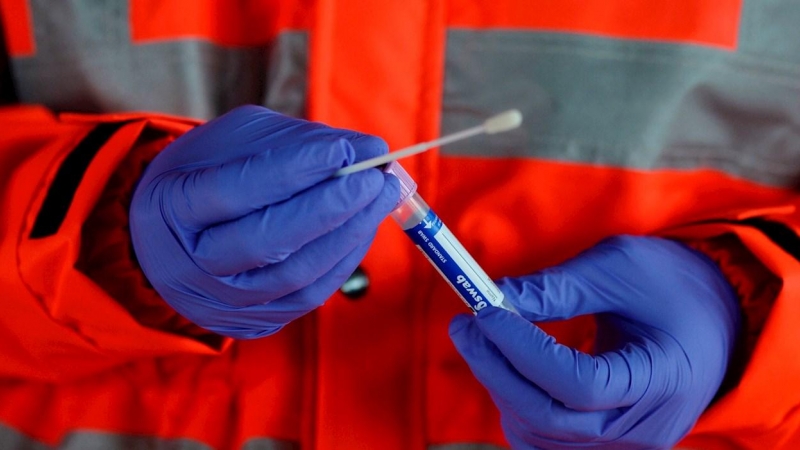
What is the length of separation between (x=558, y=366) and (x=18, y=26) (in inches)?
25.5

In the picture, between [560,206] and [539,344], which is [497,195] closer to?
[560,206]

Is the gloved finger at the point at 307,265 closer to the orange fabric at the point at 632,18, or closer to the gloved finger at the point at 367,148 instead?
the gloved finger at the point at 367,148

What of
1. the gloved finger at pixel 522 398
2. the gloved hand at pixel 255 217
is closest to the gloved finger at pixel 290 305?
the gloved hand at pixel 255 217

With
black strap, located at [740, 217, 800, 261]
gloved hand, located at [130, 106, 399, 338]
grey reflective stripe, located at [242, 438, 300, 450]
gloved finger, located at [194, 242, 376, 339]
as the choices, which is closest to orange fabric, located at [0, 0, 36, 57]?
gloved hand, located at [130, 106, 399, 338]

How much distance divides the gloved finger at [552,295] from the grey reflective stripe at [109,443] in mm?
287

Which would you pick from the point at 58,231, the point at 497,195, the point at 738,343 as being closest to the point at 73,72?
the point at 58,231

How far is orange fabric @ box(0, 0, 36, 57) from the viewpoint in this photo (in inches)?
28.8

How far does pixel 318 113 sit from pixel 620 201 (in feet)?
1.01

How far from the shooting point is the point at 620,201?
677 millimetres

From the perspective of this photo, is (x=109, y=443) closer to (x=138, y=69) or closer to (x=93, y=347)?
(x=93, y=347)

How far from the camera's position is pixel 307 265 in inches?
21.6

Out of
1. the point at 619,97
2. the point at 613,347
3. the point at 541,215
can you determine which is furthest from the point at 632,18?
the point at 613,347

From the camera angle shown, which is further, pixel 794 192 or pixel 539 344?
pixel 794 192

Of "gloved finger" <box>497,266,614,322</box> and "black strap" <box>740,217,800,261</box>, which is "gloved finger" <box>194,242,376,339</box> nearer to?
"gloved finger" <box>497,266,614,322</box>
